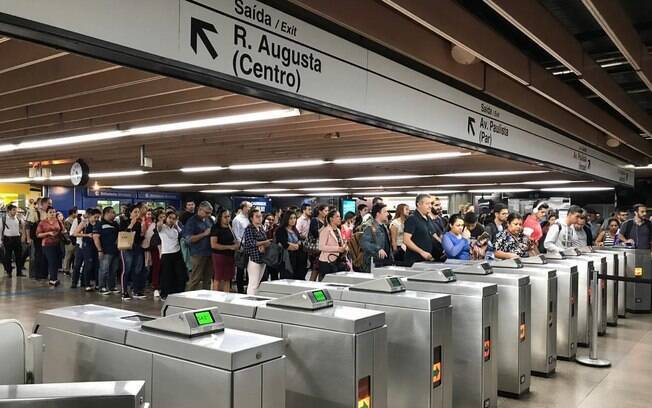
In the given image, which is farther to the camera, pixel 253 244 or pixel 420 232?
pixel 253 244

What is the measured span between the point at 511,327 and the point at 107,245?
6.48m

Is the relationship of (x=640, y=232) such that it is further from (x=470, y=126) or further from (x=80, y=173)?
(x=80, y=173)

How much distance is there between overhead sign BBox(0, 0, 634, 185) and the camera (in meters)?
1.90

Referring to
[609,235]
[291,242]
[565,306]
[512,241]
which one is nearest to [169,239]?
[291,242]

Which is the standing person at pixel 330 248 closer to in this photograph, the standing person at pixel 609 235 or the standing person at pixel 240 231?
the standing person at pixel 240 231

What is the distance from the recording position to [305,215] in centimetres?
875

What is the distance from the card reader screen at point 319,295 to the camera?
2.56 m

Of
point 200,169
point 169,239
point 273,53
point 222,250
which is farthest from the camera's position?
point 200,169

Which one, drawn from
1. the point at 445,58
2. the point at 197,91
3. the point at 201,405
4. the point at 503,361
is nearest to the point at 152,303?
the point at 197,91

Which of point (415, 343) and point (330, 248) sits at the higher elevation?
point (330, 248)

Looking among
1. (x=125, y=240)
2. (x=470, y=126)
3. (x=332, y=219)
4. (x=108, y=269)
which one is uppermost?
(x=470, y=126)

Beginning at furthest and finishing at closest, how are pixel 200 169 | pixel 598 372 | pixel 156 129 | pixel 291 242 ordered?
pixel 200 169 < pixel 291 242 < pixel 156 129 < pixel 598 372

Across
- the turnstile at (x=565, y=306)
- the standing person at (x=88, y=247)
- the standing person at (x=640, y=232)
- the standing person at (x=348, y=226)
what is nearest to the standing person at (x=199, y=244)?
the standing person at (x=348, y=226)

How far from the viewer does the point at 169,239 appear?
758cm
